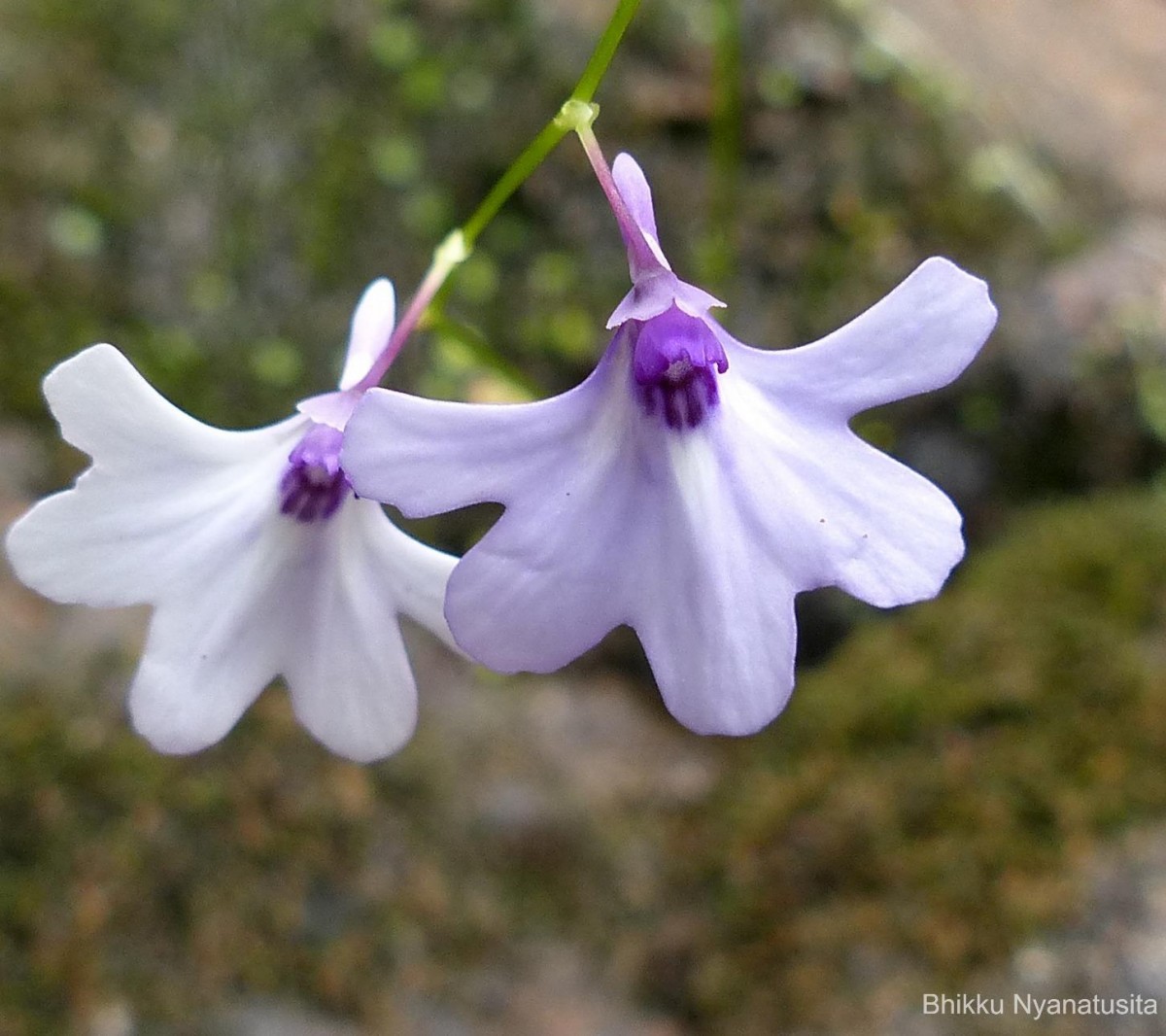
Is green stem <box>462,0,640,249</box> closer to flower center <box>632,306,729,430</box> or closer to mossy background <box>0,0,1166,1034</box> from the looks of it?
flower center <box>632,306,729,430</box>

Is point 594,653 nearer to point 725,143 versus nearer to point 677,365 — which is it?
point 725,143

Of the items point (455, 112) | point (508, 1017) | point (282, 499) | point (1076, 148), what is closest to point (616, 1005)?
point (508, 1017)

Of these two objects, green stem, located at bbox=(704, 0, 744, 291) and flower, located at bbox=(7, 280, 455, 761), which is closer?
flower, located at bbox=(7, 280, 455, 761)

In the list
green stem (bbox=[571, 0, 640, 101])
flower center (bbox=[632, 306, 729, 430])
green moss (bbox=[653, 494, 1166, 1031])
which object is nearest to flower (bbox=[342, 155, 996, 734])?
flower center (bbox=[632, 306, 729, 430])

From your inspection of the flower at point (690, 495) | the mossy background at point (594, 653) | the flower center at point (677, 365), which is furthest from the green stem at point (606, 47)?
the mossy background at point (594, 653)

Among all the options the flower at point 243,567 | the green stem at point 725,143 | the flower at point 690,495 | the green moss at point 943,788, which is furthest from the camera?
the green stem at point 725,143

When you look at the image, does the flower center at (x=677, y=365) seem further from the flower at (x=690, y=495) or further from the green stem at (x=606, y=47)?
the green stem at (x=606, y=47)
